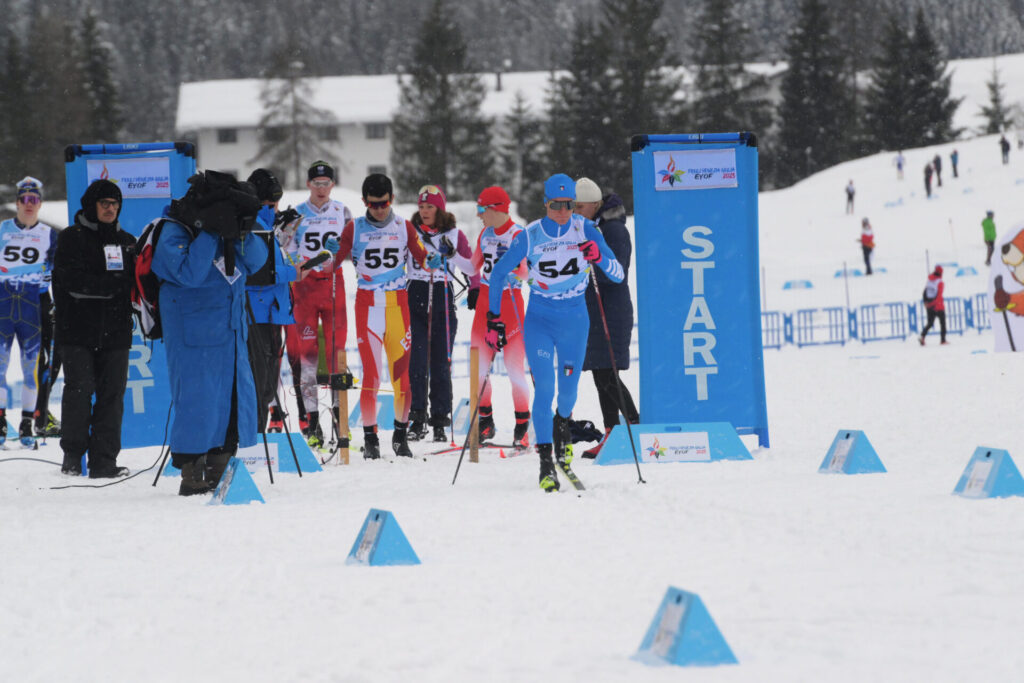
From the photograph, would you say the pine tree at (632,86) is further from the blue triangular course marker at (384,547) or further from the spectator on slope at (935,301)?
the blue triangular course marker at (384,547)

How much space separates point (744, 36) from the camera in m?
73.4

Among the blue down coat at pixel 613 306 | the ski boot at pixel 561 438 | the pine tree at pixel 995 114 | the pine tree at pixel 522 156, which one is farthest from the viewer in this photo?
the pine tree at pixel 995 114

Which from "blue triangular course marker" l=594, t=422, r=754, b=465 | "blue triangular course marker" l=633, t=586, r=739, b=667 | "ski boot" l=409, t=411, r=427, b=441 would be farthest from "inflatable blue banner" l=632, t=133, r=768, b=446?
"blue triangular course marker" l=633, t=586, r=739, b=667

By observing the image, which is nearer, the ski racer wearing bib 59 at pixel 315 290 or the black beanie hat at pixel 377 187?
the black beanie hat at pixel 377 187

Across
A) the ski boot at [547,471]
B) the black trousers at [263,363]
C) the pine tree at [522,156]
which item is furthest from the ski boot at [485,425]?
the pine tree at [522,156]

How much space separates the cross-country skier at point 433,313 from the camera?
9.76 metres

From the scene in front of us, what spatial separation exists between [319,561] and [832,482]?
322 centimetres

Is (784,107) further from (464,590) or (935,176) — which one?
(464,590)

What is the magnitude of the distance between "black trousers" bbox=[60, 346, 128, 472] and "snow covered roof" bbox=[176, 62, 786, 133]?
69928 millimetres

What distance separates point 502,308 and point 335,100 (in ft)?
251

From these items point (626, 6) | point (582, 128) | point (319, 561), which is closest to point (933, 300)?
point (319, 561)

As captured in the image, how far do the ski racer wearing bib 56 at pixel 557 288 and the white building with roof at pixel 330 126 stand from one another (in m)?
70.9

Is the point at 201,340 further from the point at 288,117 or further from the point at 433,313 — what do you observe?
the point at 288,117

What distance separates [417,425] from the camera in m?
10.5
